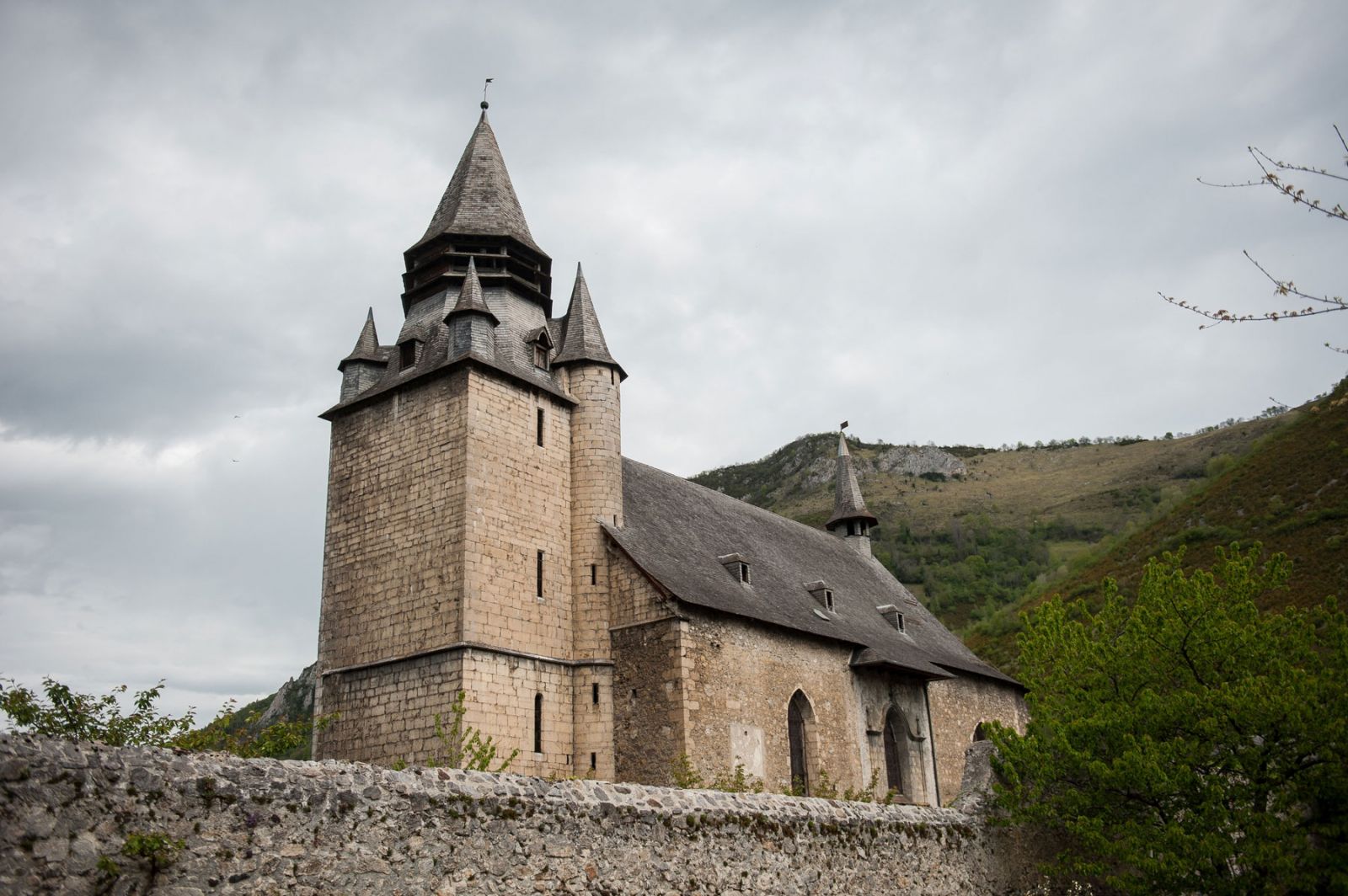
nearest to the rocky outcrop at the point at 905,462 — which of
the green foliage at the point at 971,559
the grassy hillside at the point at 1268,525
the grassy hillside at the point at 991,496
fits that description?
the grassy hillside at the point at 991,496

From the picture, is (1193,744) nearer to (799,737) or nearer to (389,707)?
(799,737)

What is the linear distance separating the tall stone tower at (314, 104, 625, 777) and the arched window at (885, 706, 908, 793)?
9138mm

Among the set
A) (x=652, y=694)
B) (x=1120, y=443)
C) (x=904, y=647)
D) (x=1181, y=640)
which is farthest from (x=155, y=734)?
(x=1120, y=443)

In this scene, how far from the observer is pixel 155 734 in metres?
14.0

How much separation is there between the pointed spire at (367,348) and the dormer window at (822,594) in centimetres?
1274

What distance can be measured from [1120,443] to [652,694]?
3448 inches

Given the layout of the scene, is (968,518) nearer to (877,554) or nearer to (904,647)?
(877,554)

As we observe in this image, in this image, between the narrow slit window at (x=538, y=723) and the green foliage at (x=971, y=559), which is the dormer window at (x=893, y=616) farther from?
the green foliage at (x=971, y=559)

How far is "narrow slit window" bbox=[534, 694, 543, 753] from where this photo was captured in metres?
20.1

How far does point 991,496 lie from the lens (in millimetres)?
84375

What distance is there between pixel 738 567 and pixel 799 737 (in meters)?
4.29

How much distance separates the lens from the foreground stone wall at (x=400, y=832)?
23.5 ft

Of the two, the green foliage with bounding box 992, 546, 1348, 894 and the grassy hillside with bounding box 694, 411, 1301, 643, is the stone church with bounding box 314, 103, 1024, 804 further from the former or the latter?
the grassy hillside with bounding box 694, 411, 1301, 643

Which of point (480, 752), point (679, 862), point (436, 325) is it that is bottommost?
point (679, 862)
